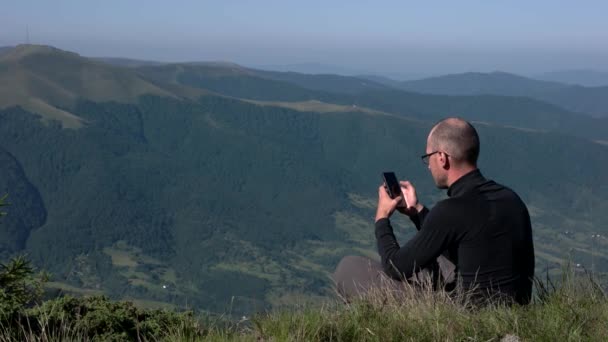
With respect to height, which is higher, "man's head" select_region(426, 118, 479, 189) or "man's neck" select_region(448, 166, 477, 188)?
"man's head" select_region(426, 118, 479, 189)

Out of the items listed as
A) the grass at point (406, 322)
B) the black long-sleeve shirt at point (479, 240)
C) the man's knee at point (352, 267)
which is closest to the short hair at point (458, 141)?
the black long-sleeve shirt at point (479, 240)

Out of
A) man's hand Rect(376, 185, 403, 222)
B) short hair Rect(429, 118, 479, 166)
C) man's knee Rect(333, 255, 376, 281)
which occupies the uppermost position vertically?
short hair Rect(429, 118, 479, 166)

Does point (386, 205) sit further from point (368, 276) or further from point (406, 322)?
point (406, 322)

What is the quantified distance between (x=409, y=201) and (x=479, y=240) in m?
1.08

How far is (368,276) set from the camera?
688 cm

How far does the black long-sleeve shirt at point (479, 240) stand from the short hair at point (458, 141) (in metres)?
0.15

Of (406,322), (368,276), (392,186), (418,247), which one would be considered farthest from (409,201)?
(406,322)

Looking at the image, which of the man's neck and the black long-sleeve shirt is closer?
the black long-sleeve shirt

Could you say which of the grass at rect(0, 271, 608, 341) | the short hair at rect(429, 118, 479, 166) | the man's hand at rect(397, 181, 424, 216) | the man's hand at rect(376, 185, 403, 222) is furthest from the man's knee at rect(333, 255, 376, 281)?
the short hair at rect(429, 118, 479, 166)

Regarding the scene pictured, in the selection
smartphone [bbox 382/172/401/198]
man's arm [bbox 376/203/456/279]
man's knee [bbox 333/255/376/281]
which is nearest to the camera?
man's arm [bbox 376/203/456/279]

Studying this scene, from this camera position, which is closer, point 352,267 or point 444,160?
point 444,160

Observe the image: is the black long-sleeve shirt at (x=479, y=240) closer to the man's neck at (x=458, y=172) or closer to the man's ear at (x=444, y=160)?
the man's neck at (x=458, y=172)

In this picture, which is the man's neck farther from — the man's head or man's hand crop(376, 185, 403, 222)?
man's hand crop(376, 185, 403, 222)

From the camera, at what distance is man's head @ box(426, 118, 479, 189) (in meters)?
6.16
